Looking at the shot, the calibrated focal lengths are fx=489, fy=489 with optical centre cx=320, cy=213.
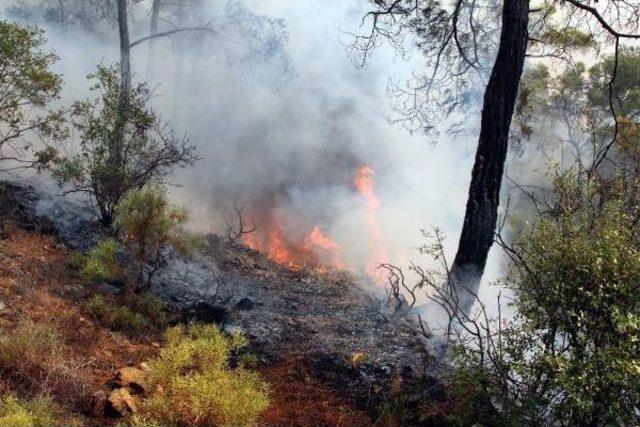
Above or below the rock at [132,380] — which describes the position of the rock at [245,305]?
above

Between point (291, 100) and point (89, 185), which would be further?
point (291, 100)

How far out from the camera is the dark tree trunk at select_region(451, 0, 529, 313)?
16.6ft

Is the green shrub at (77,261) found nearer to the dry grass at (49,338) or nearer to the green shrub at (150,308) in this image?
the dry grass at (49,338)

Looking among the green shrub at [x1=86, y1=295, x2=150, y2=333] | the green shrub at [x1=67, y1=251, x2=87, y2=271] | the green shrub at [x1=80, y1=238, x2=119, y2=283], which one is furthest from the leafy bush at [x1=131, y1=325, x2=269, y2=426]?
the green shrub at [x1=67, y1=251, x2=87, y2=271]

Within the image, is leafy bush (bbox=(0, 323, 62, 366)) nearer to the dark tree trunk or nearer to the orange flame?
the dark tree trunk

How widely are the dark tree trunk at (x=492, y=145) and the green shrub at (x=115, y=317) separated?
131 inches

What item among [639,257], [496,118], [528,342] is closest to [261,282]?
[496,118]

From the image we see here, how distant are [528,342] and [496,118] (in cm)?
263

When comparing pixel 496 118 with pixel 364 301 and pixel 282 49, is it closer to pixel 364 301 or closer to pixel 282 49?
pixel 364 301

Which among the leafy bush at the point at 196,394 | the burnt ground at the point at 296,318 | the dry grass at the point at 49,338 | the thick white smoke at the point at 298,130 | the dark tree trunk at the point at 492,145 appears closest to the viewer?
the leafy bush at the point at 196,394

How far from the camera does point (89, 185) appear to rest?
7.78m

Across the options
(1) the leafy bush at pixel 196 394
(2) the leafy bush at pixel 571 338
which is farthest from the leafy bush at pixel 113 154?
(2) the leafy bush at pixel 571 338

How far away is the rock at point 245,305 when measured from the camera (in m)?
6.07

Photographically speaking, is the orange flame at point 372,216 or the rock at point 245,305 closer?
the rock at point 245,305
